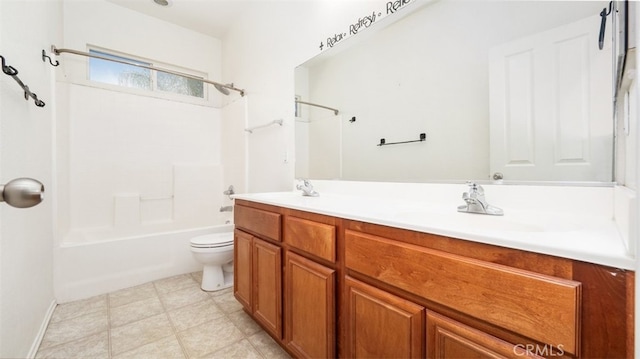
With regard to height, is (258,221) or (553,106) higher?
(553,106)

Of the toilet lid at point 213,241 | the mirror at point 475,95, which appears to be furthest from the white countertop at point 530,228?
the toilet lid at point 213,241

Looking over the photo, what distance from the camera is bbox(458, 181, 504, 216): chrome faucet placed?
3.05 feet

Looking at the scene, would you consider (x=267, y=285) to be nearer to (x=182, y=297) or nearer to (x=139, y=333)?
(x=139, y=333)

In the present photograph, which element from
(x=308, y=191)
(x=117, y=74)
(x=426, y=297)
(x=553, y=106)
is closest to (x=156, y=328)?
(x=308, y=191)

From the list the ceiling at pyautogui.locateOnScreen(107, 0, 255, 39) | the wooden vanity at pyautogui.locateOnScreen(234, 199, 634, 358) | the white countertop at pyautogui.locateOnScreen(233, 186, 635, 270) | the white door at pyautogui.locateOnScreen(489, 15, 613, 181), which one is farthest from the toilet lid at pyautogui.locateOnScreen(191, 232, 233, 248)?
the ceiling at pyautogui.locateOnScreen(107, 0, 255, 39)

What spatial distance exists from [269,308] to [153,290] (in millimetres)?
1441

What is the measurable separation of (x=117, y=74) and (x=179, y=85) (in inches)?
23.0

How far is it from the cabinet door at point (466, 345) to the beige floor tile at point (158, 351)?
135 cm

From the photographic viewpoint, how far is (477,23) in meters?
1.10

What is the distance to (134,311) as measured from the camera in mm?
1822

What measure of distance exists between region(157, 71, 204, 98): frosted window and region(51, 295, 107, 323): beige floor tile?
2.20 meters

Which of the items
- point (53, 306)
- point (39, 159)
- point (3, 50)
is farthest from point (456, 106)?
point (53, 306)

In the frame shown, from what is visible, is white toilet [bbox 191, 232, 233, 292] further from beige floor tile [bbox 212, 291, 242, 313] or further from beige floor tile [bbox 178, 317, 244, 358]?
beige floor tile [bbox 178, 317, 244, 358]

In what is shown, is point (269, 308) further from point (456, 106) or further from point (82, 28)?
point (82, 28)
